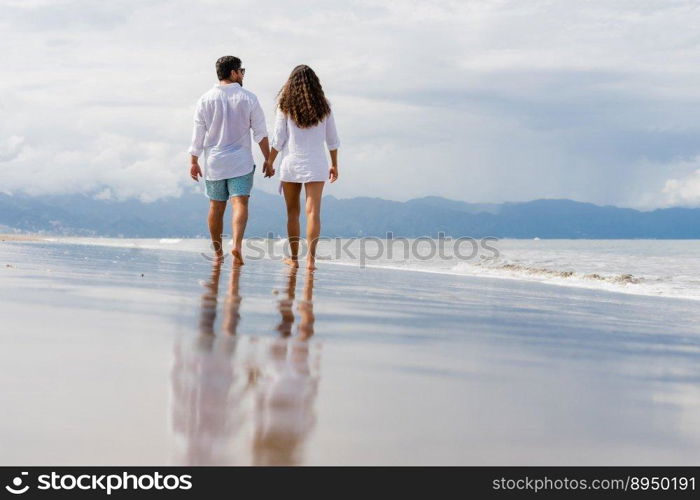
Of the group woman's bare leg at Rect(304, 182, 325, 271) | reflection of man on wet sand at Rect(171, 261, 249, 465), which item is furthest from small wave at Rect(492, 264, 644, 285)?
reflection of man on wet sand at Rect(171, 261, 249, 465)

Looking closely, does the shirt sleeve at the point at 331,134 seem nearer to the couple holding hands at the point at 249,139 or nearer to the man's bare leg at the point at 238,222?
the couple holding hands at the point at 249,139

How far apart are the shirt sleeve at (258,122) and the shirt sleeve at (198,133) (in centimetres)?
57

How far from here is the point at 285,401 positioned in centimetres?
238

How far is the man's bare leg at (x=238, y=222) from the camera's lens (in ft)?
30.3

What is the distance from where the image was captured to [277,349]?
130 inches

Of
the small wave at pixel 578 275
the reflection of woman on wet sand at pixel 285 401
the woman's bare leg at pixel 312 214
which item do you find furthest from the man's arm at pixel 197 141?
the small wave at pixel 578 275

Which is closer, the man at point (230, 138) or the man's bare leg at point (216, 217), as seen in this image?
the man at point (230, 138)

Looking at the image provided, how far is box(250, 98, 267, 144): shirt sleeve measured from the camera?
9383 mm

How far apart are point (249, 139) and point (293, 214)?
1.08 metres

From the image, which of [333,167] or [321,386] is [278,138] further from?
[321,386]

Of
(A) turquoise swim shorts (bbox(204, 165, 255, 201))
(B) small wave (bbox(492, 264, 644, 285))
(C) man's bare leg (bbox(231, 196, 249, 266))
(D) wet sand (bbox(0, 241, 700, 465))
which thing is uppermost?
(A) turquoise swim shorts (bbox(204, 165, 255, 201))

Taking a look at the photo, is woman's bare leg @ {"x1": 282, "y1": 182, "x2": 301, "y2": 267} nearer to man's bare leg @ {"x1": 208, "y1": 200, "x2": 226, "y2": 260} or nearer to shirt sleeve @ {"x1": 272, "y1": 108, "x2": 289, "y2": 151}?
shirt sleeve @ {"x1": 272, "y1": 108, "x2": 289, "y2": 151}
